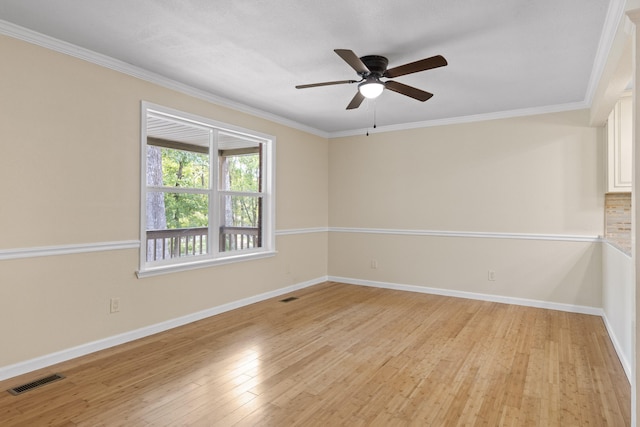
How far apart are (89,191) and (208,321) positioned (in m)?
1.80

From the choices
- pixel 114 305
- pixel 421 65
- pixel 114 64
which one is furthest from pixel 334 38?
pixel 114 305

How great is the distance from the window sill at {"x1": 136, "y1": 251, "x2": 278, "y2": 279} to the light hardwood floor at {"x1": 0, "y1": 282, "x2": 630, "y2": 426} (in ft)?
1.99

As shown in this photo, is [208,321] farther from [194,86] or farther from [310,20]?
[310,20]

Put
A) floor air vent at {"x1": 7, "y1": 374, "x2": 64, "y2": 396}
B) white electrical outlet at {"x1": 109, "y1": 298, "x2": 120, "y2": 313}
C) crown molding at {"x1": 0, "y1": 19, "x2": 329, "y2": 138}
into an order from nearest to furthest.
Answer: floor air vent at {"x1": 7, "y1": 374, "x2": 64, "y2": 396}
crown molding at {"x1": 0, "y1": 19, "x2": 329, "y2": 138}
white electrical outlet at {"x1": 109, "y1": 298, "x2": 120, "y2": 313}

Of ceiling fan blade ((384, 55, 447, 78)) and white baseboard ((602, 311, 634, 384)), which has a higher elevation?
ceiling fan blade ((384, 55, 447, 78))

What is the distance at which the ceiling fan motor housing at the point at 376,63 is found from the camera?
305 cm

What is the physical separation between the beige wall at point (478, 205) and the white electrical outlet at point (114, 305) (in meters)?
3.62

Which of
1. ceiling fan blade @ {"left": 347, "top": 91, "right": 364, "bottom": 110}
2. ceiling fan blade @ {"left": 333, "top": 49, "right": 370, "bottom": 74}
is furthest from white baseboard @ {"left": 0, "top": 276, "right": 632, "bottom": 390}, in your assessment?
ceiling fan blade @ {"left": 333, "top": 49, "right": 370, "bottom": 74}

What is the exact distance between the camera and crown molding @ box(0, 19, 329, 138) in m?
2.67

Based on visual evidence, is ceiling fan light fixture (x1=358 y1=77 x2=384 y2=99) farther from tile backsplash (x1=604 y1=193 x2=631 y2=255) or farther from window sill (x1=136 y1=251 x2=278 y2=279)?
tile backsplash (x1=604 y1=193 x2=631 y2=255)

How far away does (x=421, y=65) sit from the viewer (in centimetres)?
266

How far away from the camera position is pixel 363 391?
251 cm

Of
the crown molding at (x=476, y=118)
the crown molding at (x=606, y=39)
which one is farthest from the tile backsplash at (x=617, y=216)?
the crown molding at (x=606, y=39)

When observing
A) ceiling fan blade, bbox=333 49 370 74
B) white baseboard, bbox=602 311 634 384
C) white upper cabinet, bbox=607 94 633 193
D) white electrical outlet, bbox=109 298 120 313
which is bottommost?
white baseboard, bbox=602 311 634 384
